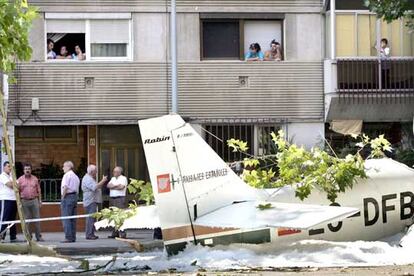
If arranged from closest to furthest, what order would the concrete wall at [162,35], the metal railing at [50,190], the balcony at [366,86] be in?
the metal railing at [50,190]
the concrete wall at [162,35]
the balcony at [366,86]

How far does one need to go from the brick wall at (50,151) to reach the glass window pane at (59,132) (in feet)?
0.73

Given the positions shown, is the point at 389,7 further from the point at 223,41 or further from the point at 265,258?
the point at 223,41

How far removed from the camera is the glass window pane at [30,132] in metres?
23.5

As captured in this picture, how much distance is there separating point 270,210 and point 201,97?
13237 mm

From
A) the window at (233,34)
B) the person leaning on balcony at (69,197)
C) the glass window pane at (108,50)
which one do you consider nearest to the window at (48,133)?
the glass window pane at (108,50)

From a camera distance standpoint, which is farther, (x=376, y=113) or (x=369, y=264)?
(x=376, y=113)

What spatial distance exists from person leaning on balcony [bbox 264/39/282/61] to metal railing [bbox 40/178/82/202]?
22.3 ft

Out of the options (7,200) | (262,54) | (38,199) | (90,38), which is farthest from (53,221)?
(262,54)

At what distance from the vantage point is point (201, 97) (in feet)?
76.1

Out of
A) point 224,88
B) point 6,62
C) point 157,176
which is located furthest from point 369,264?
point 224,88

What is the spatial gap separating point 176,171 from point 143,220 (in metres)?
0.91

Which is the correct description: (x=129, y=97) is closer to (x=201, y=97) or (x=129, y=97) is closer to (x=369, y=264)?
(x=201, y=97)

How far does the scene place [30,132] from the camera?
2362cm

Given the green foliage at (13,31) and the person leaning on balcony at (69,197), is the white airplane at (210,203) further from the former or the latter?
the person leaning on balcony at (69,197)
